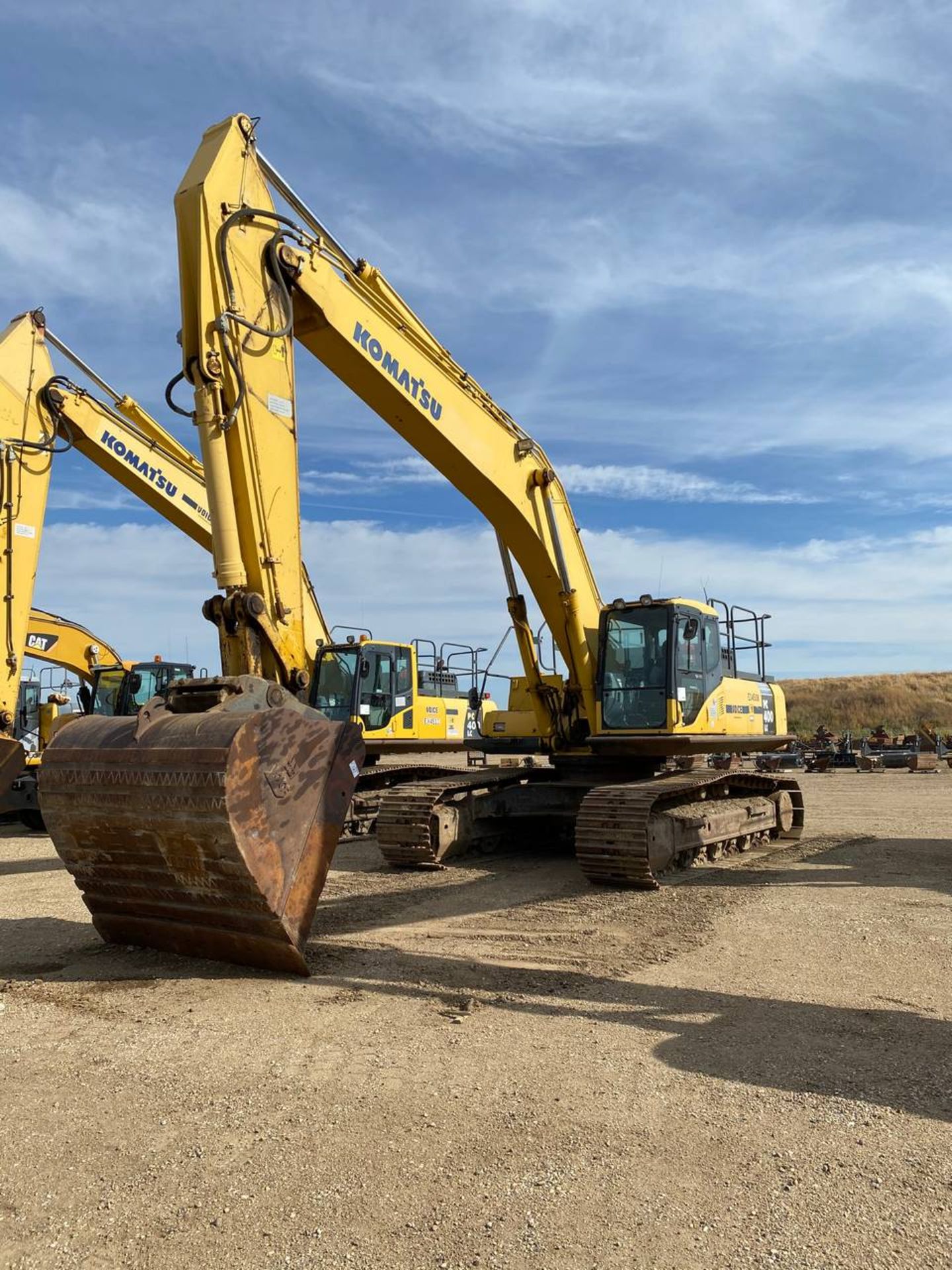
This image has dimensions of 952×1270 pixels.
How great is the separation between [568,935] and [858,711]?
44.5 metres

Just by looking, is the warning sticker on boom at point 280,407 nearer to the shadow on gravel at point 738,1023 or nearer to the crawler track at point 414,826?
the shadow on gravel at point 738,1023

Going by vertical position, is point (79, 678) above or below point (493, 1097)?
above

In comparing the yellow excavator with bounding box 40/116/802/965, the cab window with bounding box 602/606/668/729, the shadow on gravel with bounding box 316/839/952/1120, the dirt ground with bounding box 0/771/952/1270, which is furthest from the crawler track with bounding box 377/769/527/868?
the shadow on gravel with bounding box 316/839/952/1120

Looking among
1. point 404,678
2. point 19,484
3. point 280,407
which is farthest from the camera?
point 404,678

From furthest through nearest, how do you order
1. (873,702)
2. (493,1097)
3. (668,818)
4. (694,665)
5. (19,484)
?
1. (873,702)
2. (19,484)
3. (694,665)
4. (668,818)
5. (493,1097)

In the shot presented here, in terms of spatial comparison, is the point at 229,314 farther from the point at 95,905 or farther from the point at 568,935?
the point at 568,935

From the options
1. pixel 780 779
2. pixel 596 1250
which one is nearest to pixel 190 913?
pixel 596 1250

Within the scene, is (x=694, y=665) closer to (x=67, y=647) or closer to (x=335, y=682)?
(x=335, y=682)

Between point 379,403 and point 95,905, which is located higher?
point 379,403

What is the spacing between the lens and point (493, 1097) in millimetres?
4445

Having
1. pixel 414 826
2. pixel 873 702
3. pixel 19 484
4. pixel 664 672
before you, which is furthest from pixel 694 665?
pixel 873 702

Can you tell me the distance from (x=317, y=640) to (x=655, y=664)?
6.02 metres

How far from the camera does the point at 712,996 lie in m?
5.89

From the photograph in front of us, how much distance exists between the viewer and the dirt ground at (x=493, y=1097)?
10.9 ft
